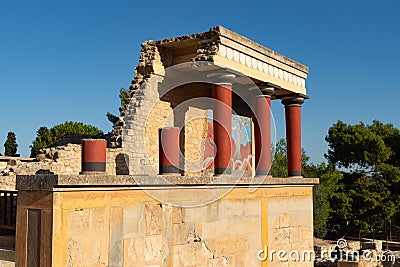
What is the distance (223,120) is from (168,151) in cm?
421

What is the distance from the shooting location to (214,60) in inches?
419

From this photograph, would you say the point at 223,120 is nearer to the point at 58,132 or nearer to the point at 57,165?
the point at 57,165

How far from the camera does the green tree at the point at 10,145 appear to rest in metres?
37.2

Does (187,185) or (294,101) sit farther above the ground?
(294,101)

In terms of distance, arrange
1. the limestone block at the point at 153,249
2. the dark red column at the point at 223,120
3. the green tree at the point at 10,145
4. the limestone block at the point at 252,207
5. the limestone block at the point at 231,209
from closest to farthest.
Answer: the limestone block at the point at 153,249
the limestone block at the point at 231,209
the limestone block at the point at 252,207
the dark red column at the point at 223,120
the green tree at the point at 10,145

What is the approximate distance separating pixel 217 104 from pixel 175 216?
17.9ft

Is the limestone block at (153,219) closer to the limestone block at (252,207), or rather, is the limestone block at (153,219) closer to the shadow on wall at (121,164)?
the limestone block at (252,207)

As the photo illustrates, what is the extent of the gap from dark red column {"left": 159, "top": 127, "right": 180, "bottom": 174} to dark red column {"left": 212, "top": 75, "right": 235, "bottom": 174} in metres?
3.41

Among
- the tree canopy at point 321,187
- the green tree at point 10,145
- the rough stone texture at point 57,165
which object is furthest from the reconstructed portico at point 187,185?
the green tree at point 10,145

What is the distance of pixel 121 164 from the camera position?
11.4 meters

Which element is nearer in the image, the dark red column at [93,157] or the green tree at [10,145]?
the dark red column at [93,157]

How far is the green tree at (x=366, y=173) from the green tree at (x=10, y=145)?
84.2 feet

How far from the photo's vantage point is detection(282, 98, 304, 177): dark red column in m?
13.2

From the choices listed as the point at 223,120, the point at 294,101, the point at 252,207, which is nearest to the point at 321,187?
the point at 294,101
